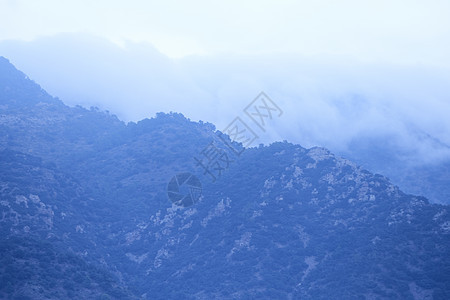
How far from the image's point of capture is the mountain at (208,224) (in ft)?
241

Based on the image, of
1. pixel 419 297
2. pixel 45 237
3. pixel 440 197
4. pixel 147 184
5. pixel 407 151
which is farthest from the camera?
pixel 407 151

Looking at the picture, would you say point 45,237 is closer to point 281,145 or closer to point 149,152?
point 149,152

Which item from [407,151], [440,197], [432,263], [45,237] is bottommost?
[45,237]

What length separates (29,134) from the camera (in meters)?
122

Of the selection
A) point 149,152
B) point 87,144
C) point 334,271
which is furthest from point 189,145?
point 334,271

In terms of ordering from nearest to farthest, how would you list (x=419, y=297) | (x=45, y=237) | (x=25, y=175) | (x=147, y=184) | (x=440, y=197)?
(x=419, y=297) → (x=45, y=237) → (x=25, y=175) → (x=147, y=184) → (x=440, y=197)

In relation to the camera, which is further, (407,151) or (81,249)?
(407,151)

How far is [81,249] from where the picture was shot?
277 ft

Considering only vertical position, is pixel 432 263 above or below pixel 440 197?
below

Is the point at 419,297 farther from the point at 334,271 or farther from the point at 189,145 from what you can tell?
the point at 189,145

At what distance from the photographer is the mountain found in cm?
7344

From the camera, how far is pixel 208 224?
98.6 m

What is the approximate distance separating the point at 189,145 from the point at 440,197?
75.8 m

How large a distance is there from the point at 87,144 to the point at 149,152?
65.4 feet
